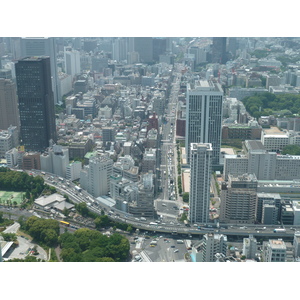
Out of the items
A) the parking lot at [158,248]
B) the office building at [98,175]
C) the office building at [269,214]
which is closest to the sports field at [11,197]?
the office building at [98,175]

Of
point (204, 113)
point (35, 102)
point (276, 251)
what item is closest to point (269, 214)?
point (276, 251)

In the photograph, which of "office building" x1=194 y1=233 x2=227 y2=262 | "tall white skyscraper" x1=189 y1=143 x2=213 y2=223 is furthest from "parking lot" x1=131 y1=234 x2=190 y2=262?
"tall white skyscraper" x1=189 y1=143 x2=213 y2=223

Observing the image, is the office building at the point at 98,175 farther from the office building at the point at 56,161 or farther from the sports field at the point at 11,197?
the sports field at the point at 11,197

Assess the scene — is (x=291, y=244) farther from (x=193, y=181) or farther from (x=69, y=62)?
(x=69, y=62)

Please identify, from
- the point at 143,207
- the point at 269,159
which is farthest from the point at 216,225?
the point at 269,159

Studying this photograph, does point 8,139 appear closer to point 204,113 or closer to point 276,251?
point 204,113

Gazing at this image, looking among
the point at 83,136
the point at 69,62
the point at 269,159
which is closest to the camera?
the point at 269,159
